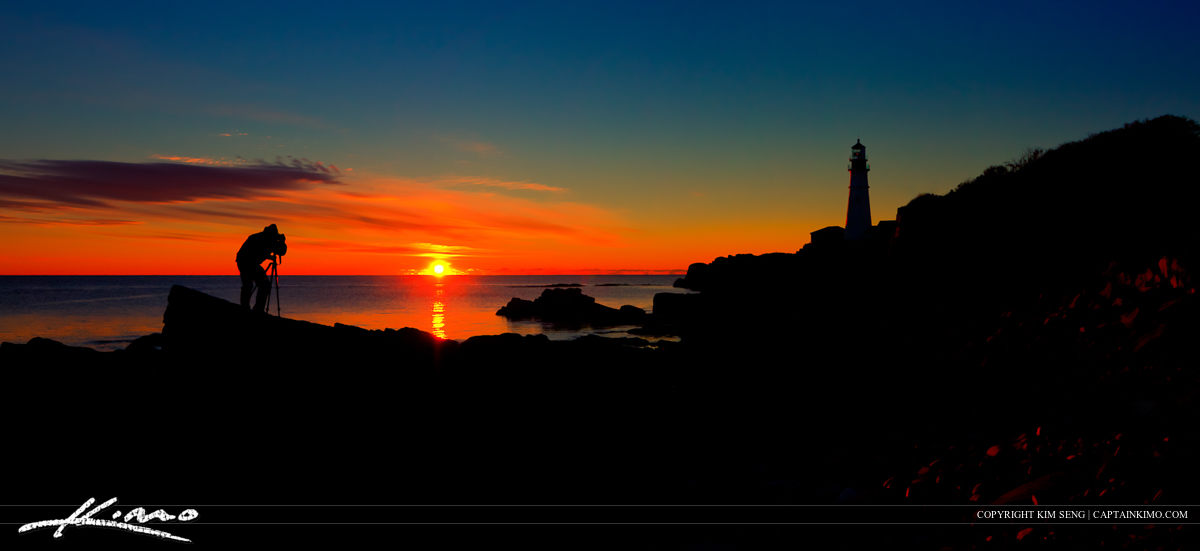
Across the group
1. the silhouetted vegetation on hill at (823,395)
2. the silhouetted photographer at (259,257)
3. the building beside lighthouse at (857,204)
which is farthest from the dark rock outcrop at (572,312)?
the silhouetted photographer at (259,257)

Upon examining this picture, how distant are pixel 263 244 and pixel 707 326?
20.3 metres

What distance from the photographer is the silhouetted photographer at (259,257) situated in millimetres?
14867

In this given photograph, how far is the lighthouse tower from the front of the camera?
4591 cm

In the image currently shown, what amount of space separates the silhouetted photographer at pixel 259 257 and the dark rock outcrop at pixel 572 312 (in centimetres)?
3868

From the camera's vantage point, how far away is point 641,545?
7.04 meters

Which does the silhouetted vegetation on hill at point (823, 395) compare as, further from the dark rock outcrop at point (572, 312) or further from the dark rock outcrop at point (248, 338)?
the dark rock outcrop at point (572, 312)

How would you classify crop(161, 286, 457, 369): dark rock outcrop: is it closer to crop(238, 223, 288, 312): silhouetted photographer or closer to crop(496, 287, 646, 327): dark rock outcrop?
crop(238, 223, 288, 312): silhouetted photographer

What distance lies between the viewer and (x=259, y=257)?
49.5ft

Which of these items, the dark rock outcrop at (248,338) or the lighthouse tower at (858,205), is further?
the lighthouse tower at (858,205)

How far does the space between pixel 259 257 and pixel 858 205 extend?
141 ft

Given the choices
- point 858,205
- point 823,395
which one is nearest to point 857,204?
point 858,205

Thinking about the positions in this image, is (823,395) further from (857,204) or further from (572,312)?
(572,312)

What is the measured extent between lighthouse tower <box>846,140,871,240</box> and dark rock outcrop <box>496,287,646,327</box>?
20140 mm

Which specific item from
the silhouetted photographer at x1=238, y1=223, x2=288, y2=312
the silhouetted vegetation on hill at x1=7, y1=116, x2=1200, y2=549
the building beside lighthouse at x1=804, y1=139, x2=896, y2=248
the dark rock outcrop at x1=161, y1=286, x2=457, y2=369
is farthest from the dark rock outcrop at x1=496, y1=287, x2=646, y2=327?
the dark rock outcrop at x1=161, y1=286, x2=457, y2=369
